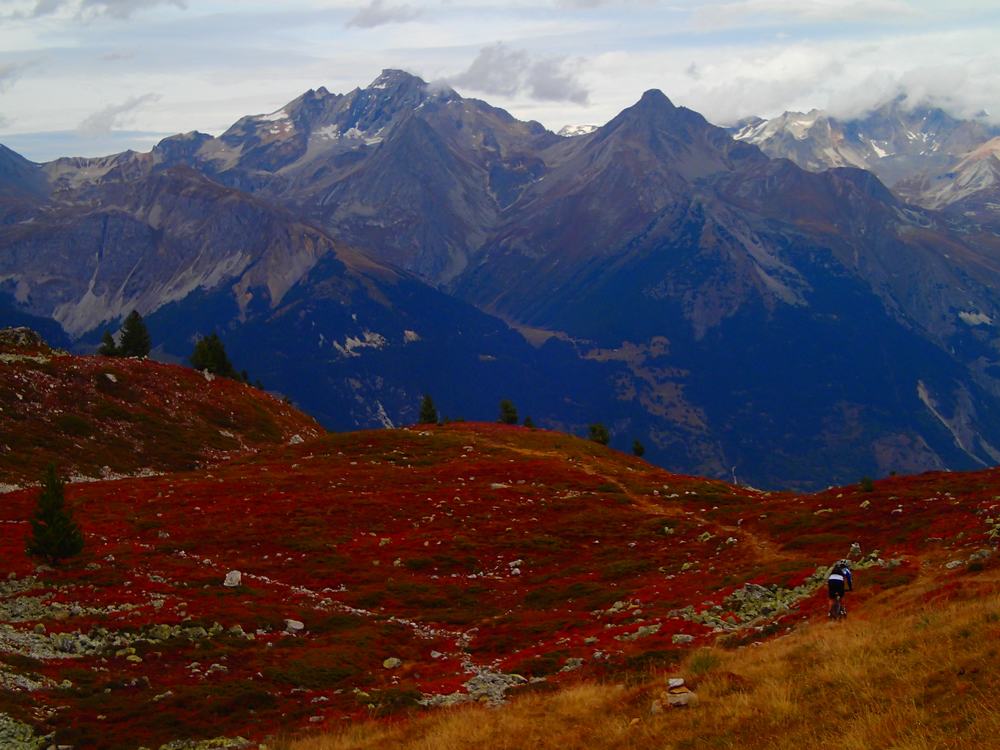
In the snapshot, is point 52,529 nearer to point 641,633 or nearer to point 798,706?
point 641,633

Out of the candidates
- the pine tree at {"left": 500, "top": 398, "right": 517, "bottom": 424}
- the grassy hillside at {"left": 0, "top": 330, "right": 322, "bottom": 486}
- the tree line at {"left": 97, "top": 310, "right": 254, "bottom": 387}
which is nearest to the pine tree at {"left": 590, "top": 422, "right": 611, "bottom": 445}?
the pine tree at {"left": 500, "top": 398, "right": 517, "bottom": 424}

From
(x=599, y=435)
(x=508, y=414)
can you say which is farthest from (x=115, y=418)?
(x=508, y=414)

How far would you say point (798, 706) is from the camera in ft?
65.7

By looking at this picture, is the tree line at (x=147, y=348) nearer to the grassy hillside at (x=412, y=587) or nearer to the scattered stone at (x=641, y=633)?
the grassy hillside at (x=412, y=587)

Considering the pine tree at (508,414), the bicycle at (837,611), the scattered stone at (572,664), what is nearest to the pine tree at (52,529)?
the scattered stone at (572,664)

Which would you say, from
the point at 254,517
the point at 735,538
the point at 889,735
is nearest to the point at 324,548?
the point at 254,517

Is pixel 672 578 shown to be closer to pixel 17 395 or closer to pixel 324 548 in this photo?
pixel 324 548

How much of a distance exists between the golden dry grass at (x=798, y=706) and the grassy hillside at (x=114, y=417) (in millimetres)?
65924

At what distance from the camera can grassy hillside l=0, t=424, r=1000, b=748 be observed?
30.7 metres

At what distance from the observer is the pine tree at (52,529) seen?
46.7m

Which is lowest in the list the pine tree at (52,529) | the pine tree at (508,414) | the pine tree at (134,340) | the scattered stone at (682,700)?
the pine tree at (508,414)

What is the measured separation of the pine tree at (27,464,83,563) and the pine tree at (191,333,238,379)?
9221 centimetres

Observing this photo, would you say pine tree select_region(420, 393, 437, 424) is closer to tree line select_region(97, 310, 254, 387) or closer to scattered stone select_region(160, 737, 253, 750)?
tree line select_region(97, 310, 254, 387)

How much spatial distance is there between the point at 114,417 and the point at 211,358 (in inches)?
1765
